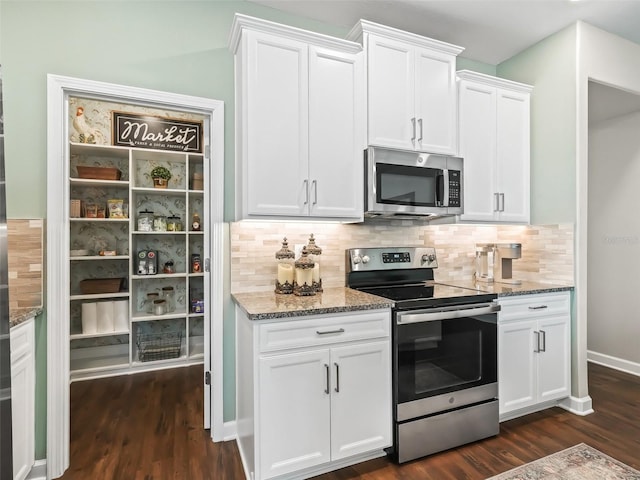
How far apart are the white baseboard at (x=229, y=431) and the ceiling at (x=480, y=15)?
9.24ft

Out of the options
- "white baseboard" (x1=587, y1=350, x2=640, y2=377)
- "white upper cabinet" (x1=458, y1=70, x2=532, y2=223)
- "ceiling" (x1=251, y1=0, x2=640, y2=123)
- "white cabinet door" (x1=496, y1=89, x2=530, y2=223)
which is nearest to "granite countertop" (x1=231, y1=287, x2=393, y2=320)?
"white upper cabinet" (x1=458, y1=70, x2=532, y2=223)

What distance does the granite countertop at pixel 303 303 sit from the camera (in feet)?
5.72

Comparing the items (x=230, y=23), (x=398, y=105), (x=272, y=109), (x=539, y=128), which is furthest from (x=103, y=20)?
(x=539, y=128)

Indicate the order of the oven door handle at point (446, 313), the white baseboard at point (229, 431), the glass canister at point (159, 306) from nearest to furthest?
the oven door handle at point (446, 313) < the white baseboard at point (229, 431) < the glass canister at point (159, 306)

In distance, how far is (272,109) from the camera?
2.05 m

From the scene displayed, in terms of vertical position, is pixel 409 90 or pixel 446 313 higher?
pixel 409 90

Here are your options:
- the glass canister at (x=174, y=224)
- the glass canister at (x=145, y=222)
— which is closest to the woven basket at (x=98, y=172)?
the glass canister at (x=145, y=222)

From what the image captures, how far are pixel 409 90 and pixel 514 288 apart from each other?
1573mm

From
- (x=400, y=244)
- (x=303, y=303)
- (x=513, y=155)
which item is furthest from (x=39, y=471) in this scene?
(x=513, y=155)

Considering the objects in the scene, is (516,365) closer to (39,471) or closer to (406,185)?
(406,185)

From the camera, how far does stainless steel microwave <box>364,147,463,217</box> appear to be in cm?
226

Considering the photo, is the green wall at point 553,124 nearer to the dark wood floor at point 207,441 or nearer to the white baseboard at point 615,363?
the dark wood floor at point 207,441

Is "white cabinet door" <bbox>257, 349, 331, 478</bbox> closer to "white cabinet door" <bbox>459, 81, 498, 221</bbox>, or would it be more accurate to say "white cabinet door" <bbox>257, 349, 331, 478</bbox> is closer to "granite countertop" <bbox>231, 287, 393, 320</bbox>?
"granite countertop" <bbox>231, 287, 393, 320</bbox>

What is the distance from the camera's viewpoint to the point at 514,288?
2.50m
